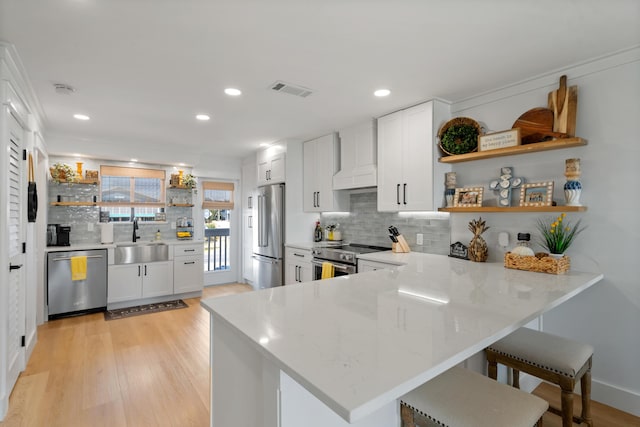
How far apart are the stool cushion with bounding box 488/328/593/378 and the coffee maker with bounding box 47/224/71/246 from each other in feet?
16.6

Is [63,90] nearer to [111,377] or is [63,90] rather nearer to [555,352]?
[111,377]

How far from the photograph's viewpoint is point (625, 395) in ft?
7.13

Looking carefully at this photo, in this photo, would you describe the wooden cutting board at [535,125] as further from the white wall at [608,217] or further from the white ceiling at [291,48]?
the white ceiling at [291,48]

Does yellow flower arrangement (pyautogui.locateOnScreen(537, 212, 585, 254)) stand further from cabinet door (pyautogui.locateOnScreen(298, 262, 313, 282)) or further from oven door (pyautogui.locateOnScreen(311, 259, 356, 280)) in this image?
cabinet door (pyautogui.locateOnScreen(298, 262, 313, 282))

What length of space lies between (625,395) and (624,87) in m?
2.08

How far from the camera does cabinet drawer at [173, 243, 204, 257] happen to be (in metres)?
4.98

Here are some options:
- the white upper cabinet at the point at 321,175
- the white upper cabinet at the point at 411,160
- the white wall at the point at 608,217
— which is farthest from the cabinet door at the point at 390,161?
the white wall at the point at 608,217

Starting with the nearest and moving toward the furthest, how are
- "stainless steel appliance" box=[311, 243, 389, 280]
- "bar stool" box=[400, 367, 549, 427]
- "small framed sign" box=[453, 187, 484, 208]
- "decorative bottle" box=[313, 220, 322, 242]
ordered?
"bar stool" box=[400, 367, 549, 427] < "small framed sign" box=[453, 187, 484, 208] < "stainless steel appliance" box=[311, 243, 389, 280] < "decorative bottle" box=[313, 220, 322, 242]

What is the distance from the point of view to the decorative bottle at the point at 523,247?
7.88 ft

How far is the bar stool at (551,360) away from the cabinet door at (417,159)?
1.48 meters

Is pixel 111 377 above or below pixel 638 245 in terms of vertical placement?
below

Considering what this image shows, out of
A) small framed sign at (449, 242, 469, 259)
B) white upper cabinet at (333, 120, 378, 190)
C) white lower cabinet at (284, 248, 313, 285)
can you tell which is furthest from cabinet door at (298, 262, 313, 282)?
small framed sign at (449, 242, 469, 259)

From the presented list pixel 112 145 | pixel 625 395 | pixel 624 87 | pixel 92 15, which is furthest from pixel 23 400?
pixel 624 87

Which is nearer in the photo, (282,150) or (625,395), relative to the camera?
(625,395)
